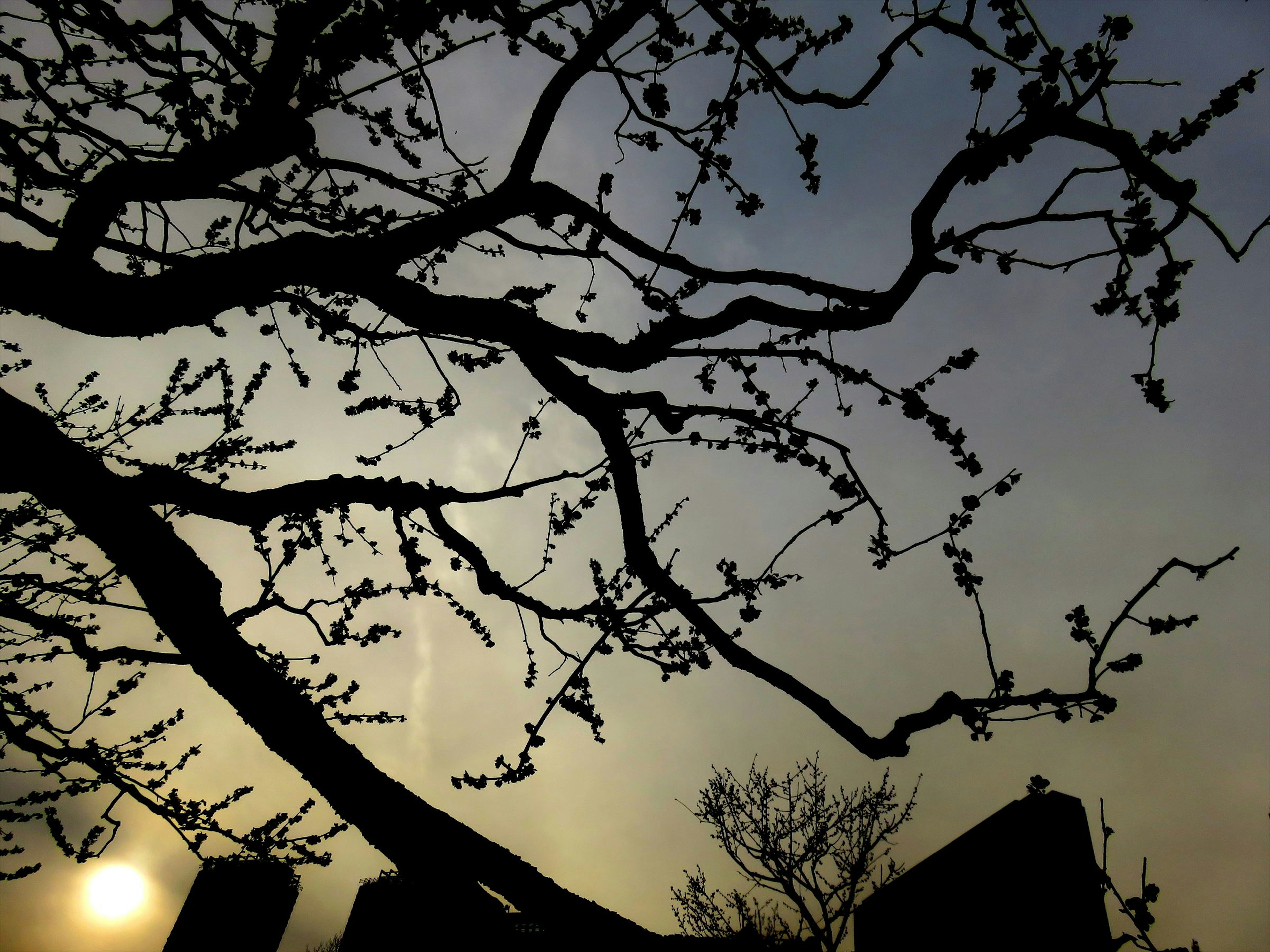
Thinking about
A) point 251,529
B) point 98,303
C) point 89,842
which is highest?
point 98,303

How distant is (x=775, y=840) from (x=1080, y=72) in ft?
73.0

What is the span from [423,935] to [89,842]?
6001 millimetres

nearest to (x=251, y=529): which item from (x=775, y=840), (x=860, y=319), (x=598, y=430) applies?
(x=598, y=430)

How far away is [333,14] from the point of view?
346 cm

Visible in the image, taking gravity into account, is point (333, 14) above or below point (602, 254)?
above

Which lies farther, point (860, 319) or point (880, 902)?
point (860, 319)

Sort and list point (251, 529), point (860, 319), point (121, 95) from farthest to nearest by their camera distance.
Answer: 1. point (121, 95)
2. point (251, 529)
3. point (860, 319)

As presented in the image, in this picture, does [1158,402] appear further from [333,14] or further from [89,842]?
[89,842]

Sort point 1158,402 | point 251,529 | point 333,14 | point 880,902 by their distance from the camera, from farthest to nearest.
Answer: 1. point 251,529
2. point 333,14
3. point 1158,402
4. point 880,902

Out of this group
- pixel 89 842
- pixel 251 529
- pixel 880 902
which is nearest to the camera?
pixel 880 902

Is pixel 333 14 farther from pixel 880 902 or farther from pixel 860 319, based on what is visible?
pixel 880 902

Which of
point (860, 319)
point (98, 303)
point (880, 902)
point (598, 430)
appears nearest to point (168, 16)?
point (98, 303)

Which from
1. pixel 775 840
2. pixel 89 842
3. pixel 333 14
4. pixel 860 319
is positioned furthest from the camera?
pixel 775 840

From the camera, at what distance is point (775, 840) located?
1984 centimetres
